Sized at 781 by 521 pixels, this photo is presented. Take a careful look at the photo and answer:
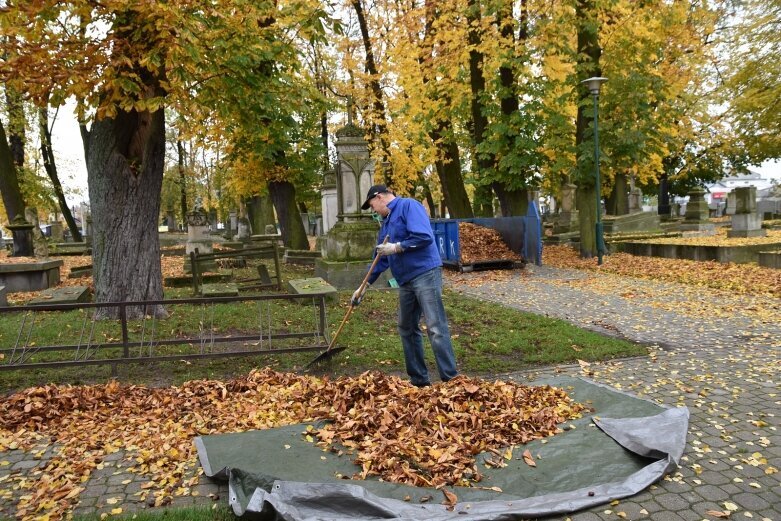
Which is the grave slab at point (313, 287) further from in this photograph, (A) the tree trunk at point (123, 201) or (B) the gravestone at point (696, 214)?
A: (B) the gravestone at point (696, 214)

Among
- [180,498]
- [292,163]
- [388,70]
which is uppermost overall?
[388,70]

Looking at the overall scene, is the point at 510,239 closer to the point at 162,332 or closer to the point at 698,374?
the point at 698,374

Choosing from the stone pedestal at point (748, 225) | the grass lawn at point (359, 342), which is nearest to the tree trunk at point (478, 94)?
the stone pedestal at point (748, 225)

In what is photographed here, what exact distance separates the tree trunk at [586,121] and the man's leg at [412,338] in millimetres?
12178

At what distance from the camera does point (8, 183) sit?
1728 cm

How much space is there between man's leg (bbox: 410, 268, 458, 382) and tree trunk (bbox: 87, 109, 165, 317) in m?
5.03

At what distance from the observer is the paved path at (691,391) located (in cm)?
329

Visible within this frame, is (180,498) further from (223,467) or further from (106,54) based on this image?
(106,54)

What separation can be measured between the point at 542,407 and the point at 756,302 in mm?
7052

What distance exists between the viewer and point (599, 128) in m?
16.6

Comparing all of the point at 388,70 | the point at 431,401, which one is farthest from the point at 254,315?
the point at 388,70

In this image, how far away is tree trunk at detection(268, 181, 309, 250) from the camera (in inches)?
745

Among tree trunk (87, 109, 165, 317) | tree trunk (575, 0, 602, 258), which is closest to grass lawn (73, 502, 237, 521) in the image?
tree trunk (87, 109, 165, 317)

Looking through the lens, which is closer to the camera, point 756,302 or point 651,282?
point 756,302
